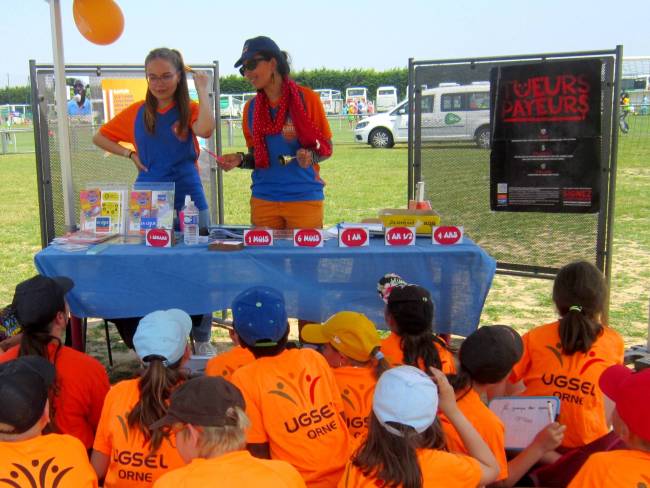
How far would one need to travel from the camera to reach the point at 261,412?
222cm

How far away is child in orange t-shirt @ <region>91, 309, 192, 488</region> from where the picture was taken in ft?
6.88

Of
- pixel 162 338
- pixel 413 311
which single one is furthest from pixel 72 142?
pixel 413 311

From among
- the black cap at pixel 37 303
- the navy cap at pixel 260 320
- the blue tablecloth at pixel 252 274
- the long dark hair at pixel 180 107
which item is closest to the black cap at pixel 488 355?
the navy cap at pixel 260 320

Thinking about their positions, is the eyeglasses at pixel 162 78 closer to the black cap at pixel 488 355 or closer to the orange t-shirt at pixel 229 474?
the black cap at pixel 488 355

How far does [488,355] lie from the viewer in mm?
2297

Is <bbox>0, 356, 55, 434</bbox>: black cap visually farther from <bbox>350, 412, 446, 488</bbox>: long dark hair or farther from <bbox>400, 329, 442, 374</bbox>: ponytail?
<bbox>400, 329, 442, 374</bbox>: ponytail

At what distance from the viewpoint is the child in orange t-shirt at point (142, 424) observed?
6.88ft

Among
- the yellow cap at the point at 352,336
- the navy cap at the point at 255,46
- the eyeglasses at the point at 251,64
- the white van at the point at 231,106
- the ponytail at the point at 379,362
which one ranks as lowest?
the ponytail at the point at 379,362

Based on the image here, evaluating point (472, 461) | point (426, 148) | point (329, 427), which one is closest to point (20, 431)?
point (329, 427)

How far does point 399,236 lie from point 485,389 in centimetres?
126

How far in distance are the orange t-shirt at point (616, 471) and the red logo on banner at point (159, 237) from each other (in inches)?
93.6

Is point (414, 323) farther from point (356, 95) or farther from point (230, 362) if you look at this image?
point (356, 95)

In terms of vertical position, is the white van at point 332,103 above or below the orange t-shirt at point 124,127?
above

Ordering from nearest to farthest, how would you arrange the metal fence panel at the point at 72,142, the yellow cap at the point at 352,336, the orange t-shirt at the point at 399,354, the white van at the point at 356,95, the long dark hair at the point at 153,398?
the long dark hair at the point at 153,398 < the yellow cap at the point at 352,336 < the orange t-shirt at the point at 399,354 < the metal fence panel at the point at 72,142 < the white van at the point at 356,95
